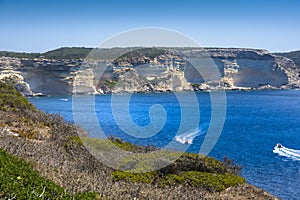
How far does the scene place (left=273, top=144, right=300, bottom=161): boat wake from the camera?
94.6 ft

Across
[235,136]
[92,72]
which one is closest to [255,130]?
[235,136]

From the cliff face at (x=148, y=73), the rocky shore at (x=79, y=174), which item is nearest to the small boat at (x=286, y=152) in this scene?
the rocky shore at (x=79, y=174)

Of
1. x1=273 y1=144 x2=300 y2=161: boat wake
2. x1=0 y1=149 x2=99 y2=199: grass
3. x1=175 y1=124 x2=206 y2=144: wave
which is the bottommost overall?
x1=273 y1=144 x2=300 y2=161: boat wake

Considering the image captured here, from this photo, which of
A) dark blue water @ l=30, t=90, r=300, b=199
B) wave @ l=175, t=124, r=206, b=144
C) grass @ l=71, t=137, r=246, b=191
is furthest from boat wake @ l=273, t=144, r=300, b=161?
grass @ l=71, t=137, r=246, b=191

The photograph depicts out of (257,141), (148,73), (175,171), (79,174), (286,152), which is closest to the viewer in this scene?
(79,174)

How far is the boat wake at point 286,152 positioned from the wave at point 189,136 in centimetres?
684

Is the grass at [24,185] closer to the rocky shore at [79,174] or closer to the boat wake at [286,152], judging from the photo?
the rocky shore at [79,174]

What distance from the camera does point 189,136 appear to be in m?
34.0

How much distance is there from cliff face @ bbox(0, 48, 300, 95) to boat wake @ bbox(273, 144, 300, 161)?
177ft

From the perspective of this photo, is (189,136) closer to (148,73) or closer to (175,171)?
(175,171)

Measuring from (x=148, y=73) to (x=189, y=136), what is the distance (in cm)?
6718

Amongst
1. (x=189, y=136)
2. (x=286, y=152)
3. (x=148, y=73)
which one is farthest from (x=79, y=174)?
(x=148, y=73)

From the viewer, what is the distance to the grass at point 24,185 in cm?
542

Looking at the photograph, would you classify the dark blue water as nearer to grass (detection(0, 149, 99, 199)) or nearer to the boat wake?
the boat wake
